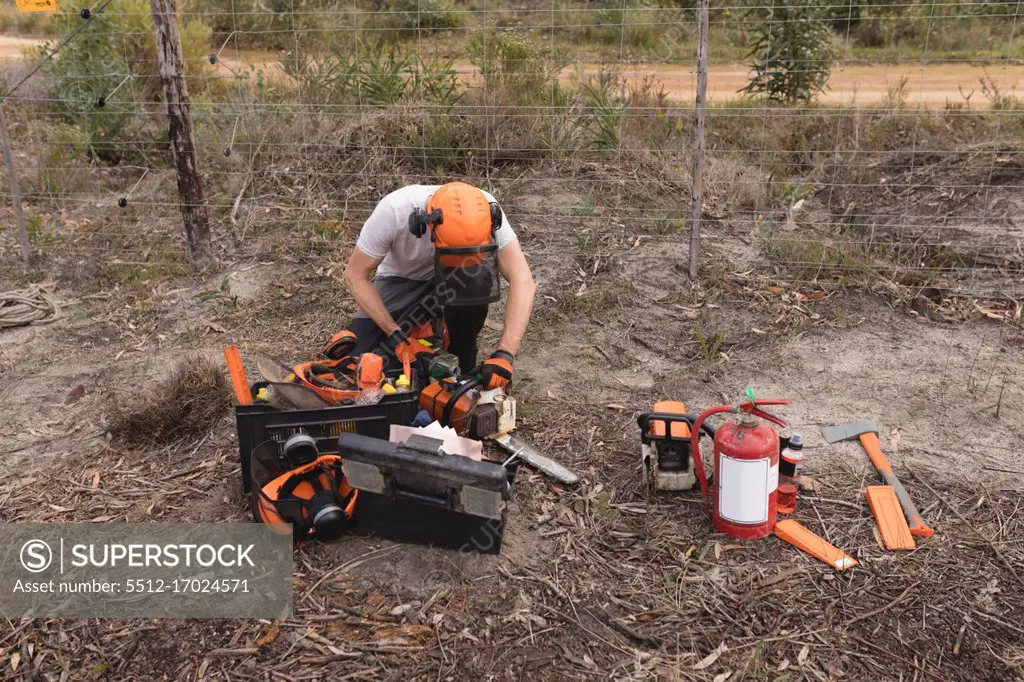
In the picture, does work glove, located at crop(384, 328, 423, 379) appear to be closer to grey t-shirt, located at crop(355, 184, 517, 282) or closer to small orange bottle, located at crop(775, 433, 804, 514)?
grey t-shirt, located at crop(355, 184, 517, 282)

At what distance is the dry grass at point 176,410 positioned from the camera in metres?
3.86

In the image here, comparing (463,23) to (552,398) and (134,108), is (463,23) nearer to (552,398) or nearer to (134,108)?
(134,108)

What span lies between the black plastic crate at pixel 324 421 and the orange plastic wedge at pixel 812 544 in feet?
4.84

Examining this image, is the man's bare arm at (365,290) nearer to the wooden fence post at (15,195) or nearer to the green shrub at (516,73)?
the green shrub at (516,73)

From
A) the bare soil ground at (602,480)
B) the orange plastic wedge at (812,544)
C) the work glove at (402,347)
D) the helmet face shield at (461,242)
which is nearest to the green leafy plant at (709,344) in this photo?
the bare soil ground at (602,480)

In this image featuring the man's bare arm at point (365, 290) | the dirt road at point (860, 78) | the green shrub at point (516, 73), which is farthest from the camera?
the dirt road at point (860, 78)

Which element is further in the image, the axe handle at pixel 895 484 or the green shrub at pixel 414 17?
the green shrub at pixel 414 17

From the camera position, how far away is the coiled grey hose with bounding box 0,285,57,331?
5172mm

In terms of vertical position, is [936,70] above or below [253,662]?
above

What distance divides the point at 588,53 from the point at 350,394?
7.79 meters

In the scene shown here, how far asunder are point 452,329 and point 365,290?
439 millimetres

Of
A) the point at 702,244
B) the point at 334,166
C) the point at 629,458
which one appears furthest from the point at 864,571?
the point at 334,166

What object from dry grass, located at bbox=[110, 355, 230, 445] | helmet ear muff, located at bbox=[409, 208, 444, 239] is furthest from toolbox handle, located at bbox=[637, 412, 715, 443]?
dry grass, located at bbox=[110, 355, 230, 445]

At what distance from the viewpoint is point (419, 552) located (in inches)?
119
